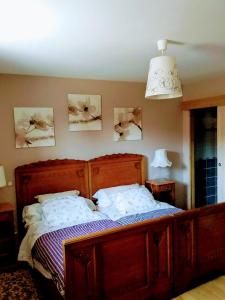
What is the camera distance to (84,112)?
13.5ft

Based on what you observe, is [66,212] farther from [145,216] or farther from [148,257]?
[148,257]

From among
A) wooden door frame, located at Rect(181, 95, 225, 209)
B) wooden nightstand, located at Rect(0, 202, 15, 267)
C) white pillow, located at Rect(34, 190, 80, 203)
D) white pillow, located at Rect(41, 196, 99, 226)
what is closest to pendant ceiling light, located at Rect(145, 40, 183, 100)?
white pillow, located at Rect(41, 196, 99, 226)

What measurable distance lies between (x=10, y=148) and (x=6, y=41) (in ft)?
5.45

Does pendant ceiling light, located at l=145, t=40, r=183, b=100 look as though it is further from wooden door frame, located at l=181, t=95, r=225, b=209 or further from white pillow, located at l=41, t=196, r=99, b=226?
wooden door frame, located at l=181, t=95, r=225, b=209

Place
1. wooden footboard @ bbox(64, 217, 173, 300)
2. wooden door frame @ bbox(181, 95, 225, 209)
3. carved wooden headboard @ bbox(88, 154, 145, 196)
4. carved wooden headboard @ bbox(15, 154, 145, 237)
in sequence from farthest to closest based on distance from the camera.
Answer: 1. wooden door frame @ bbox(181, 95, 225, 209)
2. carved wooden headboard @ bbox(88, 154, 145, 196)
3. carved wooden headboard @ bbox(15, 154, 145, 237)
4. wooden footboard @ bbox(64, 217, 173, 300)

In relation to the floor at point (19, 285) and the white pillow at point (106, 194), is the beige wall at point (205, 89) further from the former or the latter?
the floor at point (19, 285)

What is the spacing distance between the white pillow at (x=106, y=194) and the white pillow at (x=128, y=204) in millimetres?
53

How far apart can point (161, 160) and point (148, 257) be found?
2.32 m

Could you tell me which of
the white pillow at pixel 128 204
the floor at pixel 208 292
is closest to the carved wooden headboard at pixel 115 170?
the white pillow at pixel 128 204

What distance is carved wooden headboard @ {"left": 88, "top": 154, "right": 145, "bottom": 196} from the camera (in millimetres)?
4172

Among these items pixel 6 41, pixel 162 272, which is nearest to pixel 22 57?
pixel 6 41

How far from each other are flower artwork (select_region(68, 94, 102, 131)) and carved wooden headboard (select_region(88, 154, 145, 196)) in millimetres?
546

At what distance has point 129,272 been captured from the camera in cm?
229

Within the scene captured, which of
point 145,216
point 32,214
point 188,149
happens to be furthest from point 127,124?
point 32,214
